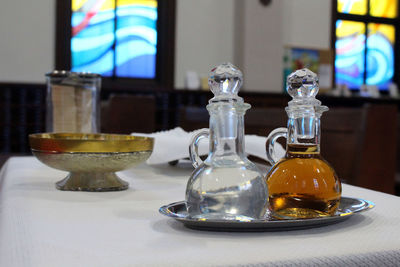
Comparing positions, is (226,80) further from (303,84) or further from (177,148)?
(177,148)

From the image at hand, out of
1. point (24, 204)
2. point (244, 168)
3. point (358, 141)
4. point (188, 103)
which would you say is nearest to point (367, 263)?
point (244, 168)

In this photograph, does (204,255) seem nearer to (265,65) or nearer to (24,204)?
(24,204)

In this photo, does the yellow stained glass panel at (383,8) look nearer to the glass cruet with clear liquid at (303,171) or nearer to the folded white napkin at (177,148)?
the folded white napkin at (177,148)

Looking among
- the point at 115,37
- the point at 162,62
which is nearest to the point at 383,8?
the point at 162,62

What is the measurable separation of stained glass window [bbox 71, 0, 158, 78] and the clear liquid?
4781 mm

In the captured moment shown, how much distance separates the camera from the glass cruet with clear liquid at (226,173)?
1.71 ft

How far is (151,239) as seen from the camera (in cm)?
50

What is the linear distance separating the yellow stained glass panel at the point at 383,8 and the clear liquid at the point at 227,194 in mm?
6484

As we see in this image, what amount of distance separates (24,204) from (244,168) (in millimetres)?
333

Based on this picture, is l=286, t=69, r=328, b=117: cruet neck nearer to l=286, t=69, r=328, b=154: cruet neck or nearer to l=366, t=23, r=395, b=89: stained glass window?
l=286, t=69, r=328, b=154: cruet neck

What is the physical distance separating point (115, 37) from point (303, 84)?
15.8 feet

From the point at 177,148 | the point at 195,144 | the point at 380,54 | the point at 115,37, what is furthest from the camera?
the point at 380,54

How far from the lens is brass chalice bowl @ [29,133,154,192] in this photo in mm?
798

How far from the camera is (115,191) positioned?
2.73 ft
